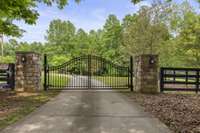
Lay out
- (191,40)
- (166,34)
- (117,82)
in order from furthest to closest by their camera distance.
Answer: (166,34) → (191,40) → (117,82)

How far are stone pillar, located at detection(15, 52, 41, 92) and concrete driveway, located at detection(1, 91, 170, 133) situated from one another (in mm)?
4705

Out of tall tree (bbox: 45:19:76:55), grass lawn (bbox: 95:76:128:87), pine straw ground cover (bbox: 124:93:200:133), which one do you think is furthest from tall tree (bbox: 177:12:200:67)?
tall tree (bbox: 45:19:76:55)

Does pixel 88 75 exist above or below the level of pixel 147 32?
below

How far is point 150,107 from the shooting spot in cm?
977

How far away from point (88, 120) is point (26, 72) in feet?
25.4

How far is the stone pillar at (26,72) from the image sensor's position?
1438 centimetres

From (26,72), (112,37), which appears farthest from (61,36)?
(26,72)

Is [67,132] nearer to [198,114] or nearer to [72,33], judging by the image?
[198,114]

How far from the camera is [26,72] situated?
1441cm

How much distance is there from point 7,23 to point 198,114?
412 inches

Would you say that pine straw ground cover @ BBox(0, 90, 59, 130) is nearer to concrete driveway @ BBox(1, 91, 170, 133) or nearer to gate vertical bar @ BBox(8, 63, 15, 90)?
concrete driveway @ BBox(1, 91, 170, 133)

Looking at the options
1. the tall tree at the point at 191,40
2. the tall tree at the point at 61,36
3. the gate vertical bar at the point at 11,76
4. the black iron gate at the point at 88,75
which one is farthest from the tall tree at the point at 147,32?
the tall tree at the point at 61,36

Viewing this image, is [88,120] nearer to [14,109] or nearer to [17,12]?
[14,109]

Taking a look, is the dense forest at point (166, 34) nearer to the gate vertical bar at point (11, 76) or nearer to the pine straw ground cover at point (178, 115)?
the gate vertical bar at point (11, 76)
